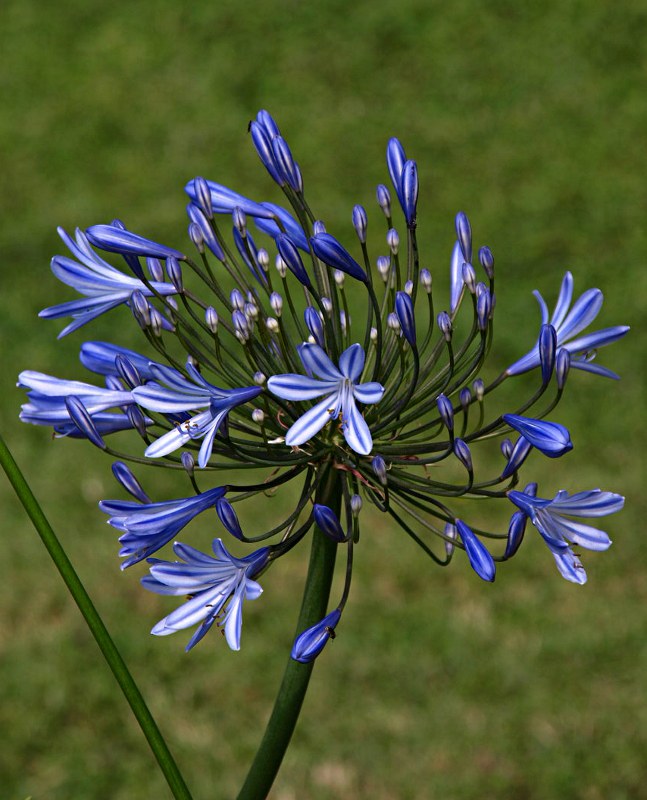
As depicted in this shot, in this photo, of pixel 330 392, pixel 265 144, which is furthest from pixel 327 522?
pixel 265 144

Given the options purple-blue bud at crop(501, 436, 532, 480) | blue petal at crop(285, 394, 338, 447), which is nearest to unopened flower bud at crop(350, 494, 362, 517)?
blue petal at crop(285, 394, 338, 447)

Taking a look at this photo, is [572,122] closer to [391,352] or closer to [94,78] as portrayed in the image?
[94,78]

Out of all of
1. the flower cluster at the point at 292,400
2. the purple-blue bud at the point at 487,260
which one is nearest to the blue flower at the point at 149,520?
the flower cluster at the point at 292,400

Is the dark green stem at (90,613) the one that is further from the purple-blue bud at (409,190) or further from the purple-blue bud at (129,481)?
the purple-blue bud at (409,190)

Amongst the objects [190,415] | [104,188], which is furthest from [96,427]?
[104,188]

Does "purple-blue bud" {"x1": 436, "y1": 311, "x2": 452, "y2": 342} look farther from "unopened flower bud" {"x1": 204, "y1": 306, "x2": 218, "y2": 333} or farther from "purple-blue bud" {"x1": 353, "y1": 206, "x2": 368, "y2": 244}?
"unopened flower bud" {"x1": 204, "y1": 306, "x2": 218, "y2": 333}

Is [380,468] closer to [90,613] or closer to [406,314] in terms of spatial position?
[406,314]

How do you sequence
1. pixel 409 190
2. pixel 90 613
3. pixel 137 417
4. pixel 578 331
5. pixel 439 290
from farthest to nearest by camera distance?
pixel 439 290 → pixel 578 331 → pixel 409 190 → pixel 137 417 → pixel 90 613
